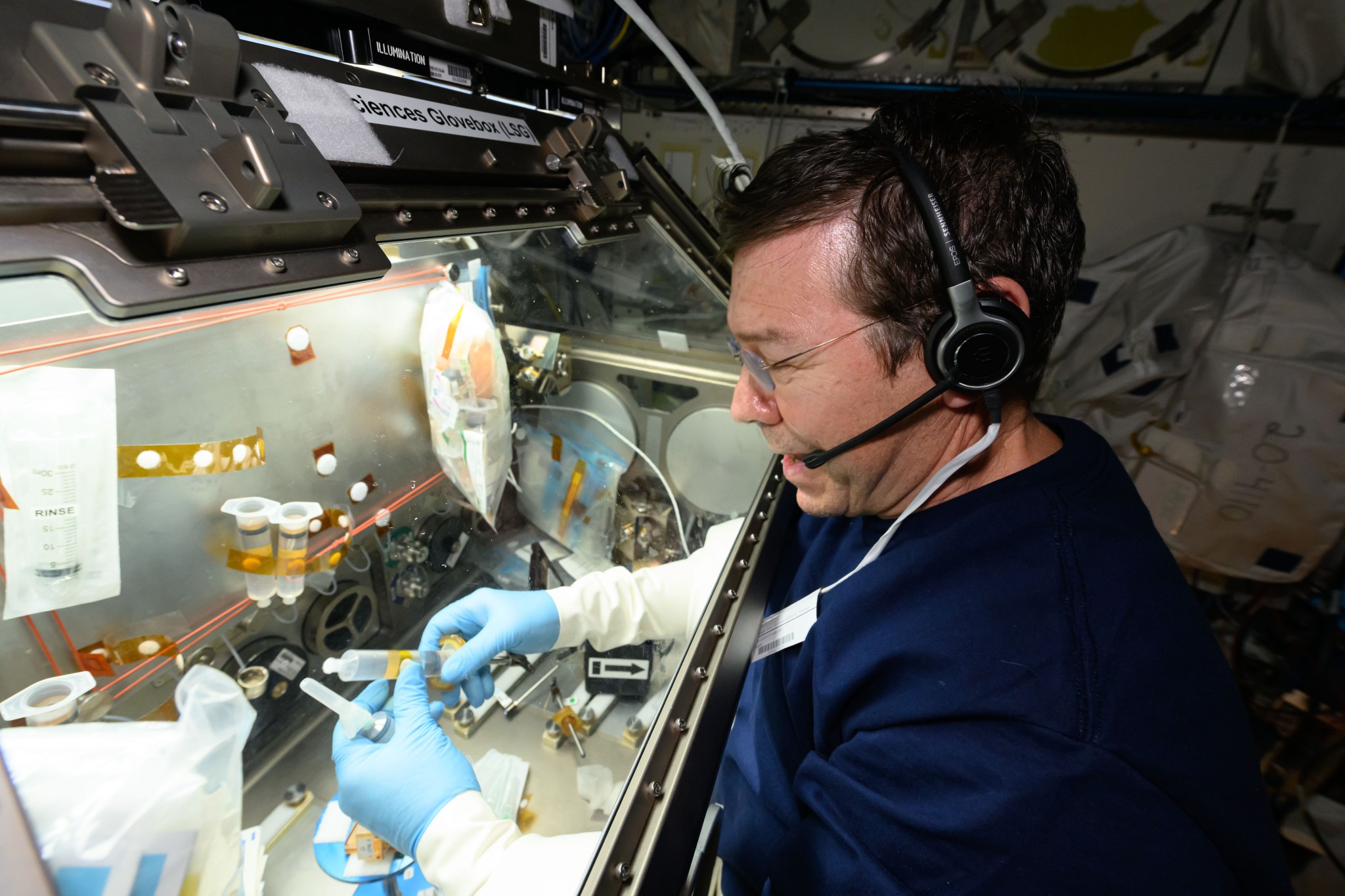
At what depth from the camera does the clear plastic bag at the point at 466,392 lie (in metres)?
1.28

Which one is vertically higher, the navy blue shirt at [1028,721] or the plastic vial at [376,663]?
the navy blue shirt at [1028,721]

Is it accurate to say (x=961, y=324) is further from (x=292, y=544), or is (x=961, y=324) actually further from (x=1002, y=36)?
(x=1002, y=36)

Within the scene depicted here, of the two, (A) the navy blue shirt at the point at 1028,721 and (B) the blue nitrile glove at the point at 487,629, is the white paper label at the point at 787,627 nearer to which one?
(A) the navy blue shirt at the point at 1028,721

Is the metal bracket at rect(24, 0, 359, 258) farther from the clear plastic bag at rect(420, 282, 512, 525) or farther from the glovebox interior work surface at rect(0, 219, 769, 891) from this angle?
the clear plastic bag at rect(420, 282, 512, 525)

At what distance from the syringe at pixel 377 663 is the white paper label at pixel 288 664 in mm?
47

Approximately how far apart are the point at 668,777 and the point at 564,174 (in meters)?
1.06

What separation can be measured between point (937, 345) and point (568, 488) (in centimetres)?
108

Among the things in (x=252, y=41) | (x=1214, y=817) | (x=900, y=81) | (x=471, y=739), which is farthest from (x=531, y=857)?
(x=900, y=81)

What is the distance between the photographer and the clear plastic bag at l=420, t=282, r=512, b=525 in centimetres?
128

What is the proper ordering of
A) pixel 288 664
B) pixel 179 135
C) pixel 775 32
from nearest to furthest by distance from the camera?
1. pixel 179 135
2. pixel 288 664
3. pixel 775 32

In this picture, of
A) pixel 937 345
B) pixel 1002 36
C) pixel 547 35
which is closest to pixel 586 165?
pixel 547 35

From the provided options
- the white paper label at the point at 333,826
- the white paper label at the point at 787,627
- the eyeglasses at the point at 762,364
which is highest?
the eyeglasses at the point at 762,364

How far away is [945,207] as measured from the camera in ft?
2.31

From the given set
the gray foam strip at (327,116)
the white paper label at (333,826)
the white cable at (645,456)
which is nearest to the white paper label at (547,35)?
the gray foam strip at (327,116)
